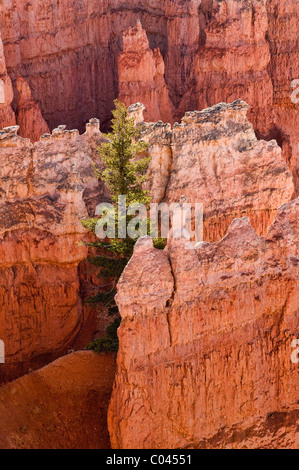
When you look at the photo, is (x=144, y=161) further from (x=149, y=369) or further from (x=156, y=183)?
(x=149, y=369)

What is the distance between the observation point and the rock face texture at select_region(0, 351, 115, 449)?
21.1m

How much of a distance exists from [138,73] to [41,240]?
1417 cm

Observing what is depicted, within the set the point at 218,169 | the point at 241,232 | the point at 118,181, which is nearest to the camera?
the point at 241,232

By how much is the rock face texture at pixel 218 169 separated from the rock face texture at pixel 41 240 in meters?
2.49

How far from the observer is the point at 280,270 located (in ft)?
64.8

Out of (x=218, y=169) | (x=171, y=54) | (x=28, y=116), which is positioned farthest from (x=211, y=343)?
(x=171, y=54)

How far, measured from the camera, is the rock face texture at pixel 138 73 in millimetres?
37969

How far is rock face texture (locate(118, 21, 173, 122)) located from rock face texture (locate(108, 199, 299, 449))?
19238mm

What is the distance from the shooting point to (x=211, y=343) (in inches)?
762

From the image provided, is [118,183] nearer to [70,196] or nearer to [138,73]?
[70,196]

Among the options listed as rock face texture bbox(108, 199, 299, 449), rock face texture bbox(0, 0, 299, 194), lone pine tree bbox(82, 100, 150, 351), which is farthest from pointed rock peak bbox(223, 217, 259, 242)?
rock face texture bbox(0, 0, 299, 194)

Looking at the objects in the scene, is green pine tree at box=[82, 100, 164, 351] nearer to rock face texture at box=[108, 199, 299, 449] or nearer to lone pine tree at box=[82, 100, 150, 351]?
lone pine tree at box=[82, 100, 150, 351]

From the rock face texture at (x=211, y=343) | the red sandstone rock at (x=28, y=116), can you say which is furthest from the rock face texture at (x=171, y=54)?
the rock face texture at (x=211, y=343)

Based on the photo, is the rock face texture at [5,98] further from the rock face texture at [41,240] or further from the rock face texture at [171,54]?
the rock face texture at [41,240]
